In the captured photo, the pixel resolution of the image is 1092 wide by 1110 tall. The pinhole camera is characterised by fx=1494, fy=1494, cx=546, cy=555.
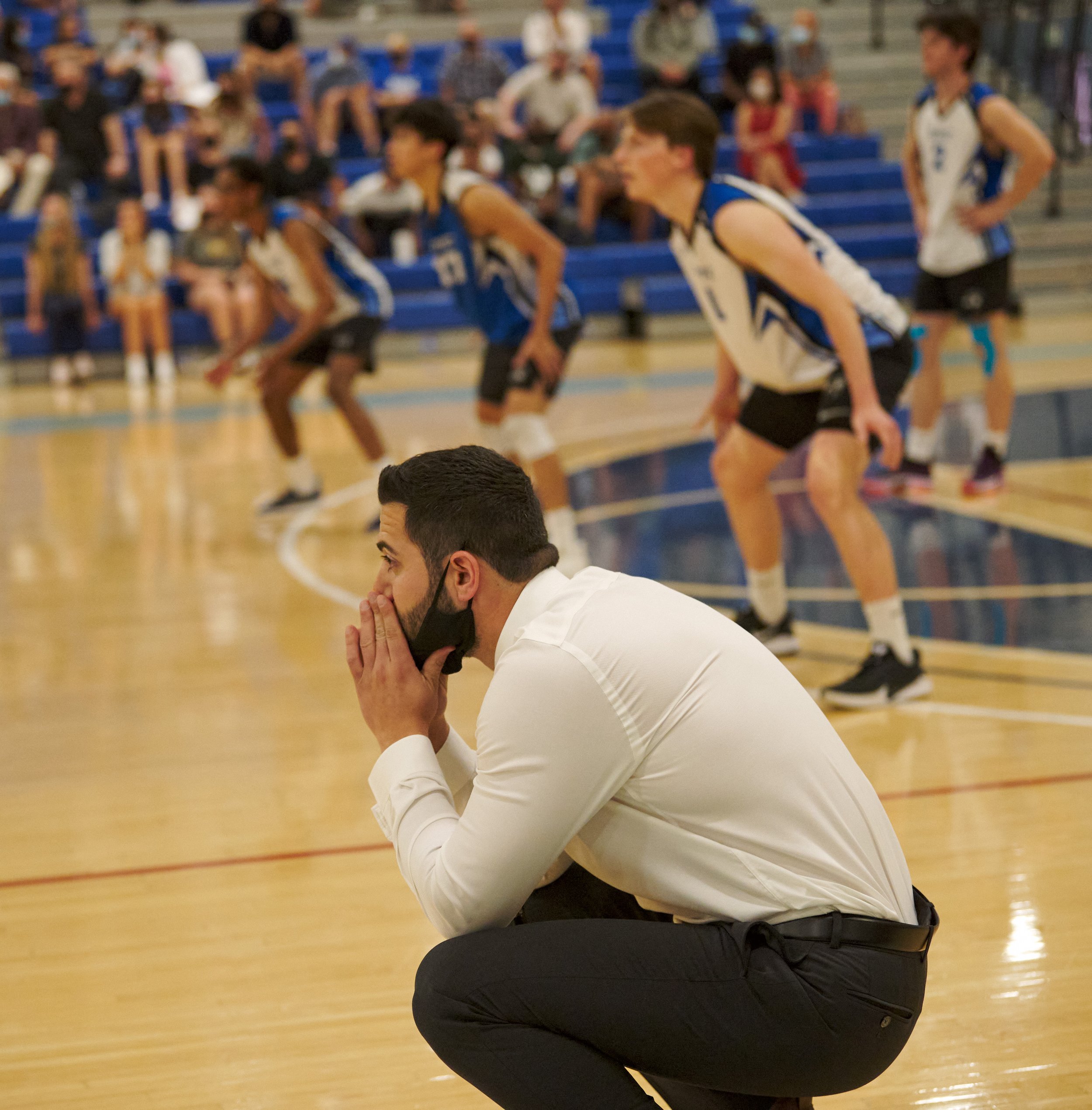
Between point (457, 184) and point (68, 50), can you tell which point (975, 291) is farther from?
point (68, 50)

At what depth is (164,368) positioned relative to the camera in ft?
40.3

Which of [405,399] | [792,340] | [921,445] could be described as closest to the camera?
[792,340]

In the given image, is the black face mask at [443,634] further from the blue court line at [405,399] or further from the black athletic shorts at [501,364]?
the blue court line at [405,399]

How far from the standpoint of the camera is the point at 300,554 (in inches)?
252

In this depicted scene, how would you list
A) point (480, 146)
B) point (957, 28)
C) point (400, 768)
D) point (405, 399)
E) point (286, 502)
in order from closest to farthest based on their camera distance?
point (400, 768)
point (957, 28)
point (286, 502)
point (405, 399)
point (480, 146)

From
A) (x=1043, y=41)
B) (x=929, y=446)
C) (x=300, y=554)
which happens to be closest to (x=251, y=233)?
(x=300, y=554)

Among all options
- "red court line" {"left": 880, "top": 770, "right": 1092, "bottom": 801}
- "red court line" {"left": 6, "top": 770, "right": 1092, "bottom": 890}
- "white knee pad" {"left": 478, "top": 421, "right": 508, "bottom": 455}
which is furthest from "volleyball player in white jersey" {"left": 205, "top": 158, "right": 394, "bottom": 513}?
"red court line" {"left": 880, "top": 770, "right": 1092, "bottom": 801}

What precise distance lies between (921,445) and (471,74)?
30.6ft

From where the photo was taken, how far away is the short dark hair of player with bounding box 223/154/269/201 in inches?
258

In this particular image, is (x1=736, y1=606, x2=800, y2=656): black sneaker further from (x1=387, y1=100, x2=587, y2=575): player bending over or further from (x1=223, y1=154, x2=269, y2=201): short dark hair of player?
(x1=223, y1=154, x2=269, y2=201): short dark hair of player

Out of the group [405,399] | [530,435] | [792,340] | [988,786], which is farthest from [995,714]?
[405,399]

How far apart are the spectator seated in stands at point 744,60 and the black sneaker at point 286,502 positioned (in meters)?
8.94

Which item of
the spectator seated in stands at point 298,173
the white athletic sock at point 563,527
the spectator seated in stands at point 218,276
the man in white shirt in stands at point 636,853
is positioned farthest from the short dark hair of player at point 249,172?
the spectator seated in stands at point 298,173

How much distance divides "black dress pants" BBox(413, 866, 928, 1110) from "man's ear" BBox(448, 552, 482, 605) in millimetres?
423
